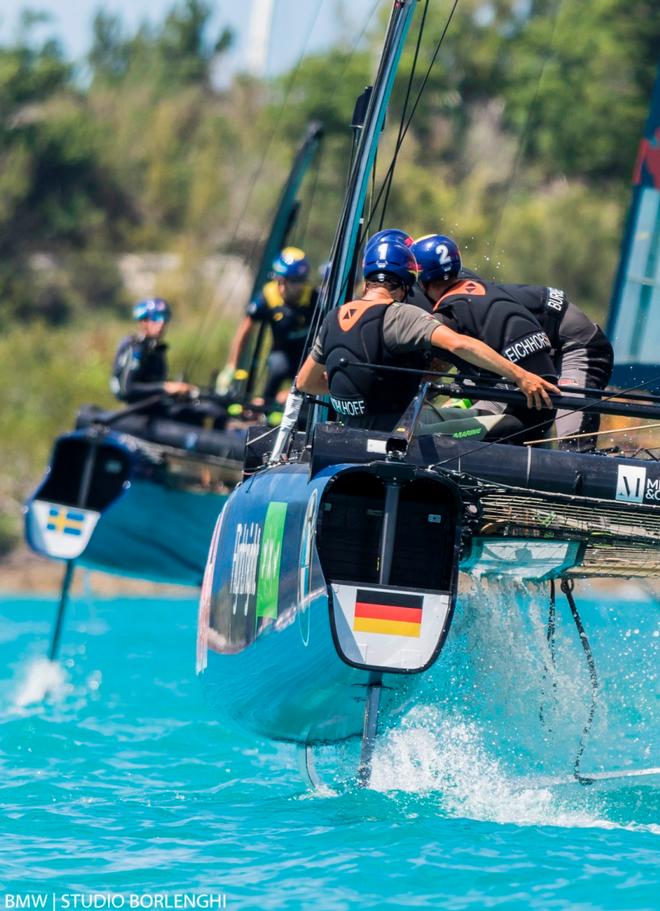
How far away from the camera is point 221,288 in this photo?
1148 inches

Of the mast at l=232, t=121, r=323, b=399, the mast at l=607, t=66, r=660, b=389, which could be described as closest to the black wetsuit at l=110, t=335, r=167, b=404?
the mast at l=232, t=121, r=323, b=399

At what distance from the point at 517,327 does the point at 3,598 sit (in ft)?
33.9

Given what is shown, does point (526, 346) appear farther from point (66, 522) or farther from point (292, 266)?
point (66, 522)

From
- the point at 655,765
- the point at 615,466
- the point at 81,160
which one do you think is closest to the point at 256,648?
the point at 615,466

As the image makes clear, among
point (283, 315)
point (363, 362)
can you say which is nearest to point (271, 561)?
point (363, 362)

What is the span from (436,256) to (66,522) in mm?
4653

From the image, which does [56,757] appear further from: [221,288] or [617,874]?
[221,288]

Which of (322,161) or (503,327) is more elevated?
(322,161)

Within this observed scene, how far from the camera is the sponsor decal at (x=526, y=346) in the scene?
618cm

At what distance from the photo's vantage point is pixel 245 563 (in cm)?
610

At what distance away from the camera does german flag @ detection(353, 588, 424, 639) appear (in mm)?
5207

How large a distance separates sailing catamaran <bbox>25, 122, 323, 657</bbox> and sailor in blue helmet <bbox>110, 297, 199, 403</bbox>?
21 centimetres

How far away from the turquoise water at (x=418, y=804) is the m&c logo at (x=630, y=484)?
0.91 meters

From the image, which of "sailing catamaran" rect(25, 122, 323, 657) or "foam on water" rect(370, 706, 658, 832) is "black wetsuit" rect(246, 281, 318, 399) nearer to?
"sailing catamaran" rect(25, 122, 323, 657)
